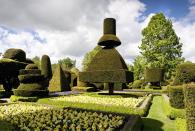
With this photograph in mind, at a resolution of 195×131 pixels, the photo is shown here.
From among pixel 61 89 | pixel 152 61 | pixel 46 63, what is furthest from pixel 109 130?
pixel 152 61

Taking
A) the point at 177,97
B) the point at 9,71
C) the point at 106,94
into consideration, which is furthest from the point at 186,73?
the point at 9,71

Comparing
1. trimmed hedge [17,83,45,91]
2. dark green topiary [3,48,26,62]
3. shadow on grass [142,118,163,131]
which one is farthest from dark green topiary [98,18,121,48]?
shadow on grass [142,118,163,131]

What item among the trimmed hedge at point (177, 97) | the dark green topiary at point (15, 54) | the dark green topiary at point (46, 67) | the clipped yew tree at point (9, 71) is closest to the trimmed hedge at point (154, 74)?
the dark green topiary at point (46, 67)

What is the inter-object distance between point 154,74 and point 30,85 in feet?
74.3

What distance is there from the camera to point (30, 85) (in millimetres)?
22922

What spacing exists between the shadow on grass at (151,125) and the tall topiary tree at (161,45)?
1214 inches

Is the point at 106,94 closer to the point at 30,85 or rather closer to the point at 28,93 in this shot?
the point at 30,85

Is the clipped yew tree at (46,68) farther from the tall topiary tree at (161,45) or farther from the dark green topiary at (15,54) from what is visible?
the tall topiary tree at (161,45)

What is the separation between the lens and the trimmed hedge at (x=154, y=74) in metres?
39.3

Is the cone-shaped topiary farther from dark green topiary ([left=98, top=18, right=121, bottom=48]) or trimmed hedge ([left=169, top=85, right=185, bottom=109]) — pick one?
trimmed hedge ([left=169, top=85, right=185, bottom=109])

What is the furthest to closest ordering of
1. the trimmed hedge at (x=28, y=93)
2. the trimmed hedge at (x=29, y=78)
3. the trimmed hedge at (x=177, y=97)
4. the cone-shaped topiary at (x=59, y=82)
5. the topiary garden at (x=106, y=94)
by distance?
the cone-shaped topiary at (x=59, y=82) → the trimmed hedge at (x=29, y=78) → the trimmed hedge at (x=28, y=93) → the trimmed hedge at (x=177, y=97) → the topiary garden at (x=106, y=94)

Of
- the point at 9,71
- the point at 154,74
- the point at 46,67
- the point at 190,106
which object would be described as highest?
the point at 46,67

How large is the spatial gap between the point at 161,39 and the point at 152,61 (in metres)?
4.19

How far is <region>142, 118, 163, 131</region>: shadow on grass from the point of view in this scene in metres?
10.4
